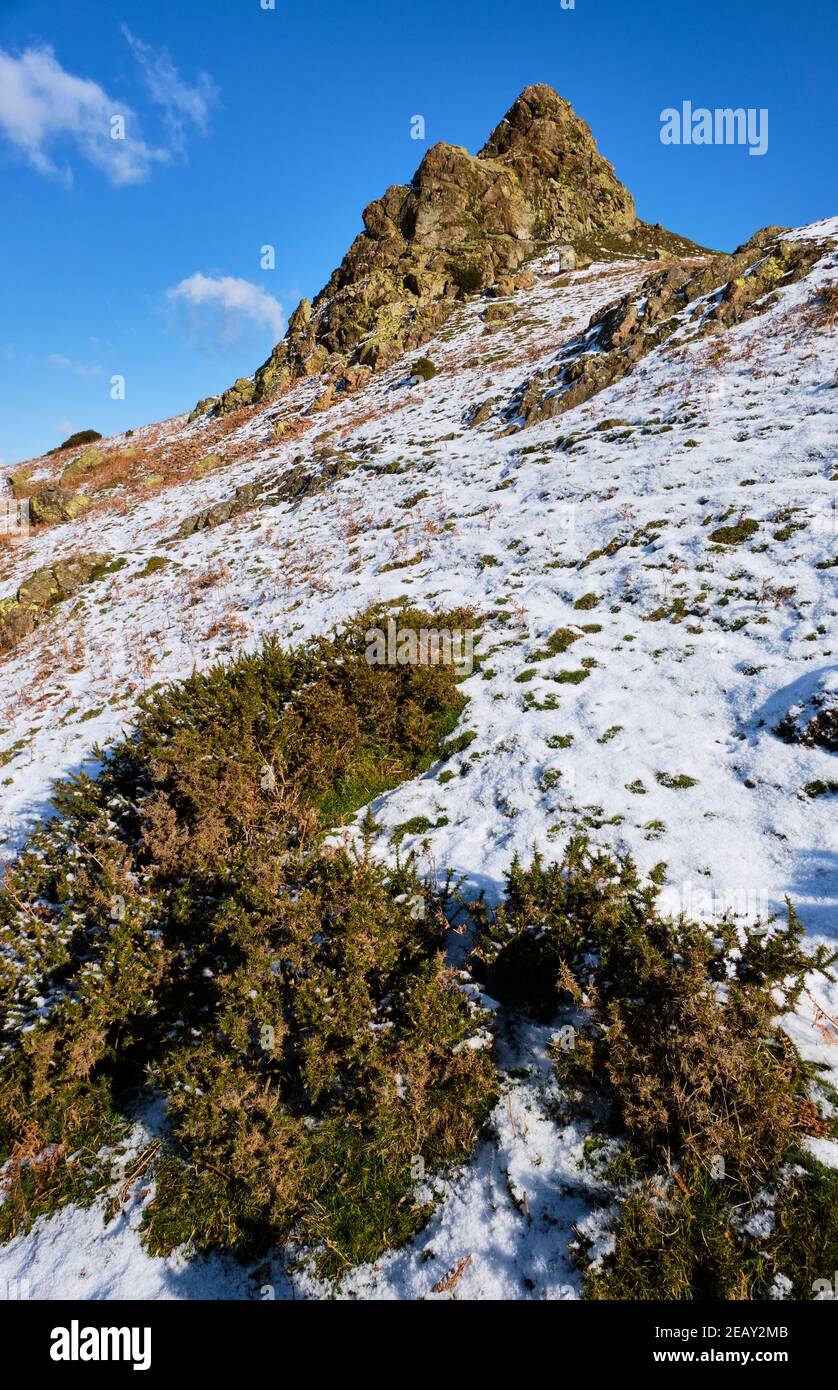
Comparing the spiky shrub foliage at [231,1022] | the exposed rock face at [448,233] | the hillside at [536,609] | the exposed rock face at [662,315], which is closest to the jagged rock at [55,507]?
the hillside at [536,609]

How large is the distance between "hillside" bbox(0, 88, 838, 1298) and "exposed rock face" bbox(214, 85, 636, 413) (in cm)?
813

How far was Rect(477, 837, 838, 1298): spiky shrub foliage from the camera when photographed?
→ 10.3ft

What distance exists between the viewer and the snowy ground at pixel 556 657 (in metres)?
3.78

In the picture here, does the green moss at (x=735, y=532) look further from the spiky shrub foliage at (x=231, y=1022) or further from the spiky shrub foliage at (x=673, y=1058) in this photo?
the spiky shrub foliage at (x=231, y=1022)

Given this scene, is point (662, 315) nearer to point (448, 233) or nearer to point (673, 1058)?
point (673, 1058)

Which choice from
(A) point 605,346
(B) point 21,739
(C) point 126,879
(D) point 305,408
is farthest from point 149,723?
(D) point 305,408

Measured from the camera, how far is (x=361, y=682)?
8359mm

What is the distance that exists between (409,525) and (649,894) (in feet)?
41.3

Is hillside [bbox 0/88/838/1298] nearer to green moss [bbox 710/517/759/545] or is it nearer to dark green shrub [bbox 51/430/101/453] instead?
green moss [bbox 710/517/759/545]

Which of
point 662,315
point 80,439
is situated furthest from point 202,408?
point 662,315

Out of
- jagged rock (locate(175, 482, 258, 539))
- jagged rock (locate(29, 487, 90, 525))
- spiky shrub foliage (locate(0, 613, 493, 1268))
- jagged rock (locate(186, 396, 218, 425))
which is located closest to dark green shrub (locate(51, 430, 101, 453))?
jagged rock (locate(186, 396, 218, 425))

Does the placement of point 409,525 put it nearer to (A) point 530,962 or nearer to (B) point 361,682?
(B) point 361,682

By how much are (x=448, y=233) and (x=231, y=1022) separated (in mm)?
54086
